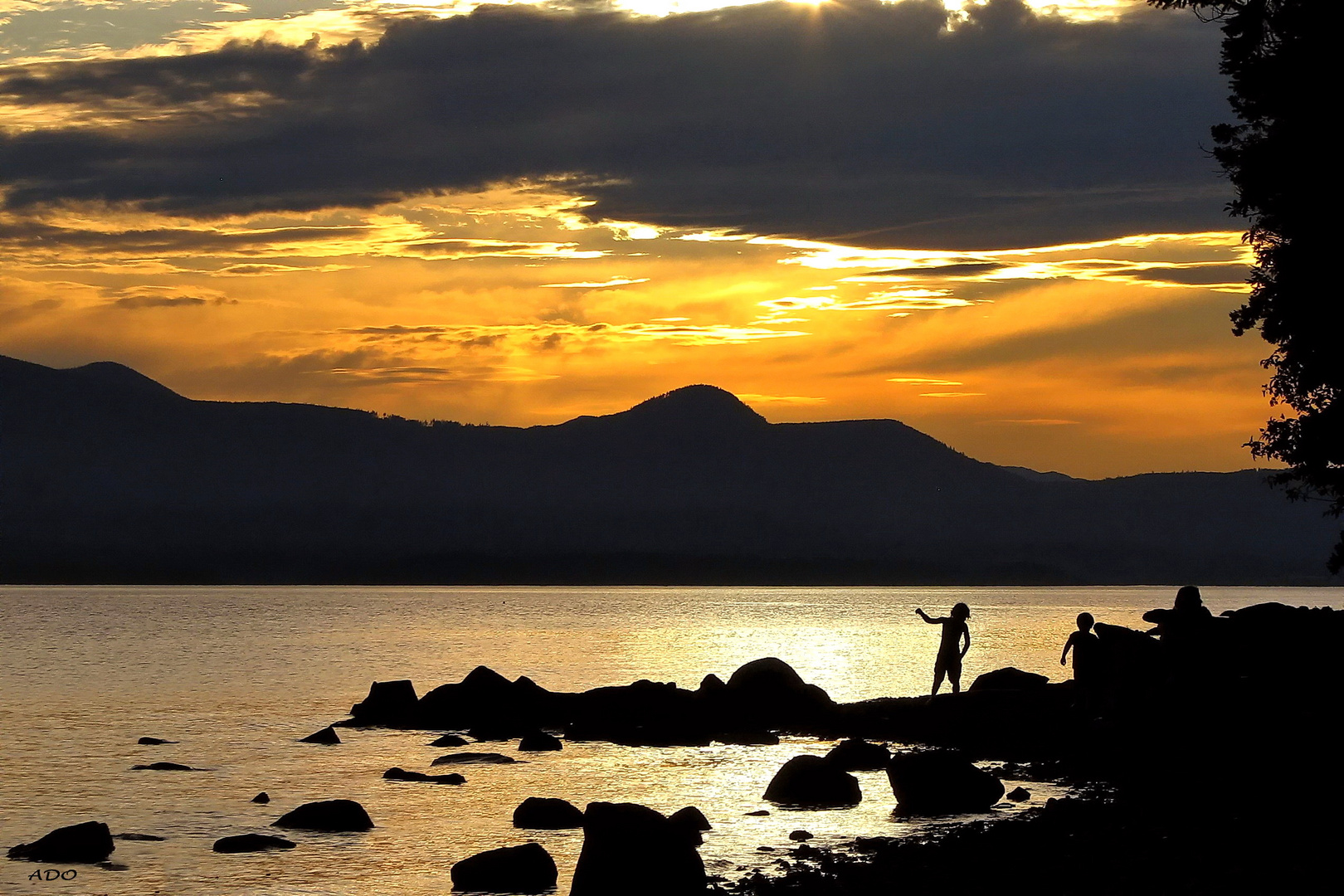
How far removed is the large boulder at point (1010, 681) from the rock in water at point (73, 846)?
28.7m

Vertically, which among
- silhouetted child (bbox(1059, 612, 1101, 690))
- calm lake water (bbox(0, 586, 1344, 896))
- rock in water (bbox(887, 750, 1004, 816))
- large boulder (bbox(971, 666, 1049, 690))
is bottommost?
calm lake water (bbox(0, 586, 1344, 896))

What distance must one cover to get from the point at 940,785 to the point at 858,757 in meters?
6.52

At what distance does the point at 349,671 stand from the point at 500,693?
138 ft

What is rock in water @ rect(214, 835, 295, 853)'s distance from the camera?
30.4m

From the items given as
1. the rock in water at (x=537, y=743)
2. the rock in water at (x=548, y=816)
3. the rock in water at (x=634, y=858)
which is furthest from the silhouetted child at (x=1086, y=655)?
the rock in water at (x=537, y=743)

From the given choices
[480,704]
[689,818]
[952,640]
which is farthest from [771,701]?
[689,818]

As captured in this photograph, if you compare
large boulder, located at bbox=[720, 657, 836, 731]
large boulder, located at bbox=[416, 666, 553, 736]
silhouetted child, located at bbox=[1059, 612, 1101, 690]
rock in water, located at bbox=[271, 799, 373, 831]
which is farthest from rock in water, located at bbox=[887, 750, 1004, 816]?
large boulder, located at bbox=[416, 666, 553, 736]

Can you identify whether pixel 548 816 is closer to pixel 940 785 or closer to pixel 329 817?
pixel 329 817

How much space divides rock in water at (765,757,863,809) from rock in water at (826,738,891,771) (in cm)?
203

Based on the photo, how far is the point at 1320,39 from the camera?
105 ft

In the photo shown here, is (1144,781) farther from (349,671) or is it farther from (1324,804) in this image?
(349,671)

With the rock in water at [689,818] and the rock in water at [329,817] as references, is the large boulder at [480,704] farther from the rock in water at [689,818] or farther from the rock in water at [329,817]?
the rock in water at [689,818]

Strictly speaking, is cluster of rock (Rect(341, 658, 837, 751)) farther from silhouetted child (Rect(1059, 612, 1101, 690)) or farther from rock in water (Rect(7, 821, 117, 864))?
rock in water (Rect(7, 821, 117, 864))

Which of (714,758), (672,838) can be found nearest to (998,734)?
(714,758)
